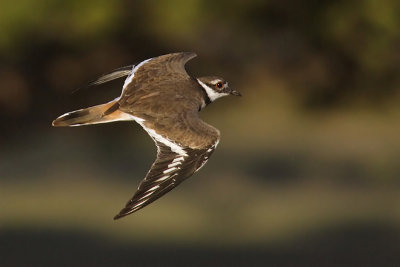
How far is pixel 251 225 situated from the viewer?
23266 millimetres

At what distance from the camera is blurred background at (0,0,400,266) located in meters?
20.5

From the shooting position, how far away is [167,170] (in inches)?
319

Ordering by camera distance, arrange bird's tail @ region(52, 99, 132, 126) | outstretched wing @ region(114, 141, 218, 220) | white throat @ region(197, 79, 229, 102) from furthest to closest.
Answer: white throat @ region(197, 79, 229, 102)
bird's tail @ region(52, 99, 132, 126)
outstretched wing @ region(114, 141, 218, 220)

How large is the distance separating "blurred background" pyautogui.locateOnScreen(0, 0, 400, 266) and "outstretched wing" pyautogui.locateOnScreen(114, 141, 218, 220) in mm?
10091

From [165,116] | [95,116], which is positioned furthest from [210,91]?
[95,116]

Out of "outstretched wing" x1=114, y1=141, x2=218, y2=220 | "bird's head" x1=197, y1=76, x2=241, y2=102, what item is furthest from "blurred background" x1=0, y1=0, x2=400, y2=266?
"outstretched wing" x1=114, y1=141, x2=218, y2=220

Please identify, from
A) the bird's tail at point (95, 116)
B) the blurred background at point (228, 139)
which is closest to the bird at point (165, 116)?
the bird's tail at point (95, 116)

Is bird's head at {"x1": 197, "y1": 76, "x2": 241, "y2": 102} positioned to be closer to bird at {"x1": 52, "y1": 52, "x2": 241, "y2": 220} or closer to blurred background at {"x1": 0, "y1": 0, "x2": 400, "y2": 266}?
bird at {"x1": 52, "y1": 52, "x2": 241, "y2": 220}

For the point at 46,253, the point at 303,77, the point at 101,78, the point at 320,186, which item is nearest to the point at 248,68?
the point at 303,77

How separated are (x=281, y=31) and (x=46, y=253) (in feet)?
21.2

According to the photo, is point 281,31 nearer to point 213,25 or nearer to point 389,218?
point 213,25

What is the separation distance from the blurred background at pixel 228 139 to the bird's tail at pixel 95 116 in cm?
943

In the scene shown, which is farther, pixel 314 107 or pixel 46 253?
pixel 314 107

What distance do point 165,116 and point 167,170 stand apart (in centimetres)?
59
